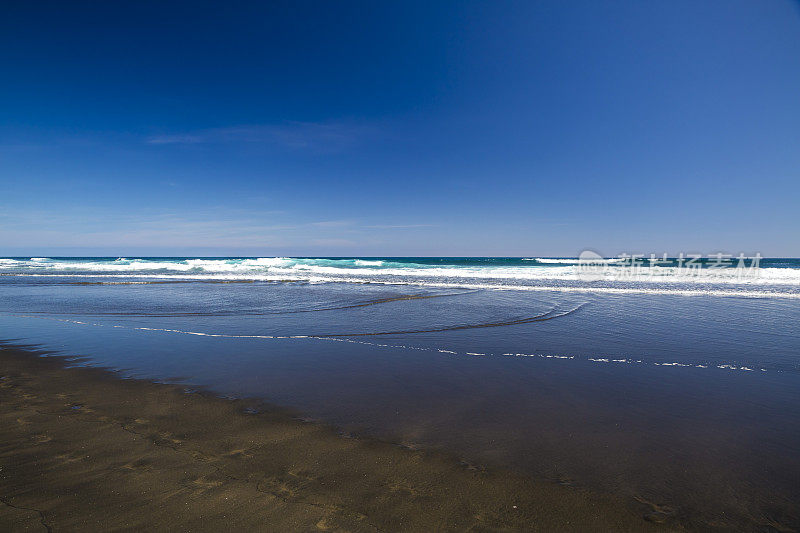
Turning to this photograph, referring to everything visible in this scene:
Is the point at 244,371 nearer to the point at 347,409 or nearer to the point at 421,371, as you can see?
the point at 347,409

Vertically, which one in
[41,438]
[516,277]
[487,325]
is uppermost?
[516,277]

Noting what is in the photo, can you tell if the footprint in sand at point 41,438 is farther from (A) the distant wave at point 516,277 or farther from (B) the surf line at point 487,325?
(A) the distant wave at point 516,277

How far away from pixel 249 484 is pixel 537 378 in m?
3.80

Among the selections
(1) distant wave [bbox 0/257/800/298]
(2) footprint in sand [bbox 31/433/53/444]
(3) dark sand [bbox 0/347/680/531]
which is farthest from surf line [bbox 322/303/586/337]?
(1) distant wave [bbox 0/257/800/298]

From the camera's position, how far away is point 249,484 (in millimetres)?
2680

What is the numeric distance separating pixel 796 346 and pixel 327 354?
833 cm

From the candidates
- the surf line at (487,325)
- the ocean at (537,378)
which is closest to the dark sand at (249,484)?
the ocean at (537,378)

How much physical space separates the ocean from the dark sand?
27 centimetres

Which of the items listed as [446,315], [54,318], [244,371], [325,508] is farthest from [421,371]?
[54,318]

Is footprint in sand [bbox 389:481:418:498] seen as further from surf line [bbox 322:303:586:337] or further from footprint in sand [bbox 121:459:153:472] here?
surf line [bbox 322:303:586:337]

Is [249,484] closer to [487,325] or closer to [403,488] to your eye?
[403,488]

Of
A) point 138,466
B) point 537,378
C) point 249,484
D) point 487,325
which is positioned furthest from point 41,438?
point 487,325

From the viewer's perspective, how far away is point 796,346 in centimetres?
697

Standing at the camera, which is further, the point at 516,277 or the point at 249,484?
the point at 516,277
